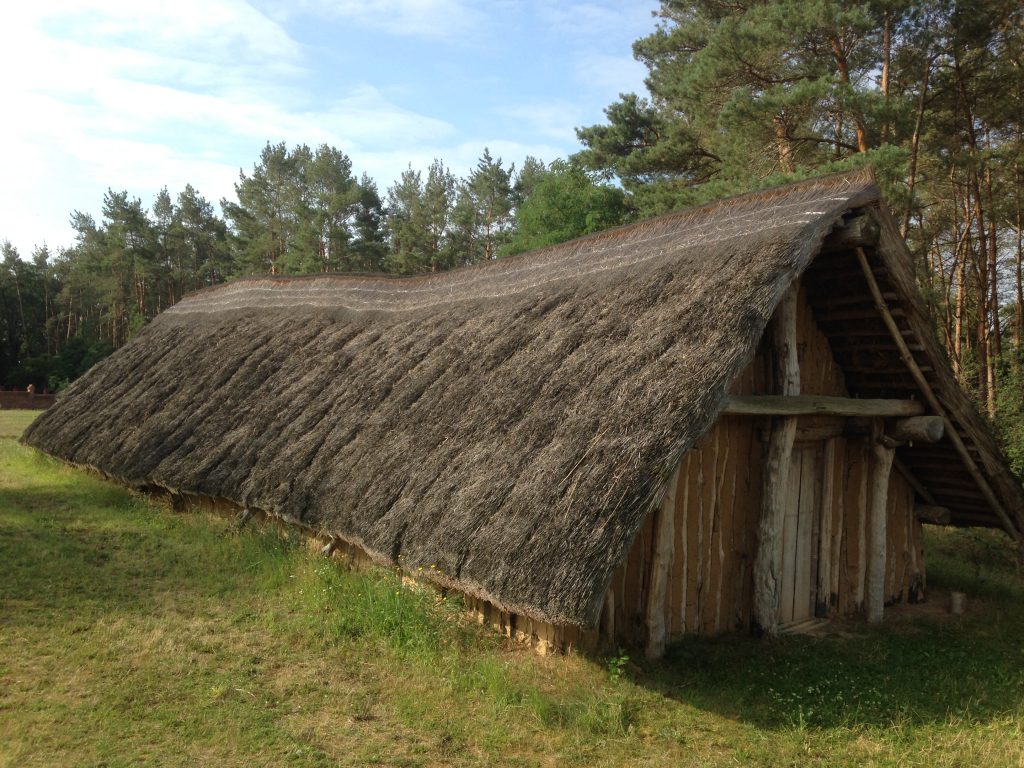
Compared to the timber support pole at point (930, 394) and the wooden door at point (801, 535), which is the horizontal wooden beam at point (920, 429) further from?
the wooden door at point (801, 535)

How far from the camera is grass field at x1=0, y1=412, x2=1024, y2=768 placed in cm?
464

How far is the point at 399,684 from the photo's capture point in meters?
5.54

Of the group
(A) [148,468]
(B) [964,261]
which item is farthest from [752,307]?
(B) [964,261]

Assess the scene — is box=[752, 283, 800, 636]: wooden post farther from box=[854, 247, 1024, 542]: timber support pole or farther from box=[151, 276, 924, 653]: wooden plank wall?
box=[854, 247, 1024, 542]: timber support pole

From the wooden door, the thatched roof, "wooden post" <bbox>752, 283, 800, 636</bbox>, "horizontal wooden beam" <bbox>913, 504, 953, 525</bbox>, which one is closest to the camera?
the thatched roof

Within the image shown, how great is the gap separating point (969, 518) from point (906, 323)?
3.13 meters

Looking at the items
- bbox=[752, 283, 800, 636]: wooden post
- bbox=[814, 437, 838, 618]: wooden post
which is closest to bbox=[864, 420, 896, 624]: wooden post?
bbox=[814, 437, 838, 618]: wooden post

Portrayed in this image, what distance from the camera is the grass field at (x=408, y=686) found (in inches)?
183

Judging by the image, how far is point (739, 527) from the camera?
6.86m

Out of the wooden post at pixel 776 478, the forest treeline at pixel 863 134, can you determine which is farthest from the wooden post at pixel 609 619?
the forest treeline at pixel 863 134

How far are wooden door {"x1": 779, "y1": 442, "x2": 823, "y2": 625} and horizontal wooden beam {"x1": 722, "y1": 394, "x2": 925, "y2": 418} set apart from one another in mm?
534

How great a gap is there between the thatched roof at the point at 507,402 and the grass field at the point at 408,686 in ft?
2.10

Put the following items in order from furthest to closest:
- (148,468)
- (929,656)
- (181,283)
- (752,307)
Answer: (181,283) → (148,468) → (929,656) → (752,307)

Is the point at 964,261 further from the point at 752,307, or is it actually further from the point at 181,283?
the point at 181,283
